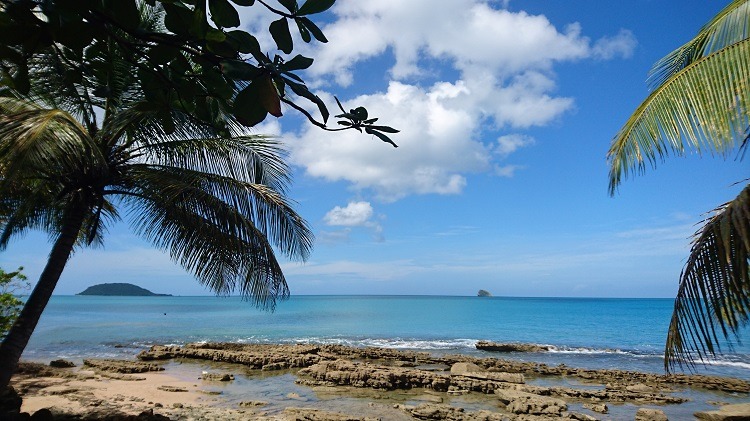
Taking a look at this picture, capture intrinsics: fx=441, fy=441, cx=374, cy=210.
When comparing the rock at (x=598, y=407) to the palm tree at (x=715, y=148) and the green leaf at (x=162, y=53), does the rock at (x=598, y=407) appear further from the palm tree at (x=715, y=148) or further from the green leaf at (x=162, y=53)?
the green leaf at (x=162, y=53)

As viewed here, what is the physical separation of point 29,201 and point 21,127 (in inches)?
98.9

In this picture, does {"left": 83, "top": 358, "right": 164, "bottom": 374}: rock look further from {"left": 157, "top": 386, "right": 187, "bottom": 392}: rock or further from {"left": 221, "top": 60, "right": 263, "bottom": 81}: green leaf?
{"left": 221, "top": 60, "right": 263, "bottom": 81}: green leaf

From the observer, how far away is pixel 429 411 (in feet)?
34.0

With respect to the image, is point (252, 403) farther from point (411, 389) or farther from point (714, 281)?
point (714, 281)

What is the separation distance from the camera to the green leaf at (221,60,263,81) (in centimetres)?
116

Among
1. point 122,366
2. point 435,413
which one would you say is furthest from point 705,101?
point 122,366

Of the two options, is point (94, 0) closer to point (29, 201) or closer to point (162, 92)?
point (162, 92)

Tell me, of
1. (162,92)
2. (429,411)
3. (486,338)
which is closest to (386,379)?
(429,411)

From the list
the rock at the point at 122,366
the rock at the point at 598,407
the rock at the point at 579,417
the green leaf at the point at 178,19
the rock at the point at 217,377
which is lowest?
the rock at the point at 598,407

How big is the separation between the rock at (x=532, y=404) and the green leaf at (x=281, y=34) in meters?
11.8

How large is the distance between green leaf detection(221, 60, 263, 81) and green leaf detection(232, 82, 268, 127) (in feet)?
0.19

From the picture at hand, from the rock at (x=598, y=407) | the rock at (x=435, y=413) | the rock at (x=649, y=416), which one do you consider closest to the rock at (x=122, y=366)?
the rock at (x=435, y=413)

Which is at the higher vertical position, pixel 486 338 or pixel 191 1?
pixel 191 1

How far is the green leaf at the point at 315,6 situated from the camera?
1101 millimetres
